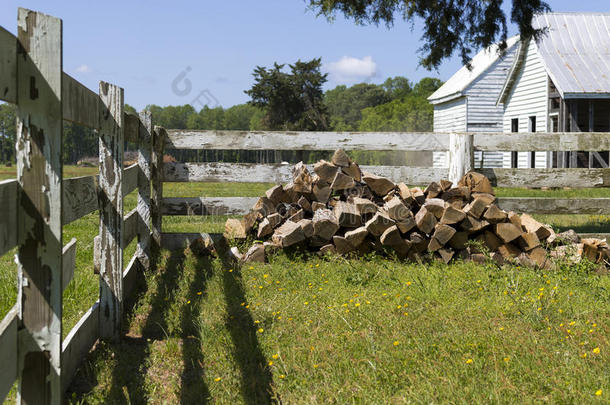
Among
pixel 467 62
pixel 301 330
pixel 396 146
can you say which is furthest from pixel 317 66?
pixel 301 330

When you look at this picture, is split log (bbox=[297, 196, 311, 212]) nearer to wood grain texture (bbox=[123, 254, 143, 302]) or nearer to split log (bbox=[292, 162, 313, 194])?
split log (bbox=[292, 162, 313, 194])

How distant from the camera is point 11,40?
208cm

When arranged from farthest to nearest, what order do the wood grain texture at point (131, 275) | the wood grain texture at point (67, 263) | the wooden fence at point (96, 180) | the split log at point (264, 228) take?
the split log at point (264, 228) < the wood grain texture at point (131, 275) < the wood grain texture at point (67, 263) < the wooden fence at point (96, 180)

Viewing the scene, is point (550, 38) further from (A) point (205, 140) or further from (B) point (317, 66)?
(B) point (317, 66)

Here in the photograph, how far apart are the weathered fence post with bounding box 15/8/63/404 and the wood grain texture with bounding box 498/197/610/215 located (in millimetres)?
6018

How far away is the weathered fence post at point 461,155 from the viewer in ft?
23.1

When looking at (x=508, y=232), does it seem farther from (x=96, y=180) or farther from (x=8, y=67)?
(x=8, y=67)

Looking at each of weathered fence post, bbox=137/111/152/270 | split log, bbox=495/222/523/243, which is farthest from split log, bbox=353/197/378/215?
weathered fence post, bbox=137/111/152/270

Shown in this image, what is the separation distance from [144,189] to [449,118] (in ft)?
83.1

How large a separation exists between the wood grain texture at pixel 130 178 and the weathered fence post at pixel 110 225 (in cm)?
81

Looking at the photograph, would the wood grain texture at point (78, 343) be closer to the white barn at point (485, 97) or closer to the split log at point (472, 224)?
the split log at point (472, 224)

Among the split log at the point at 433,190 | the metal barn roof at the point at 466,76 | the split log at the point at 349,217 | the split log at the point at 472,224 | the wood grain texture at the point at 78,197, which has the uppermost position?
the metal barn roof at the point at 466,76

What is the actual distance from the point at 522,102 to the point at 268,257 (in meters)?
18.7

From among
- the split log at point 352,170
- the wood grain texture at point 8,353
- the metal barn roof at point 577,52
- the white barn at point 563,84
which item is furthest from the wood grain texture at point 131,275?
the metal barn roof at point 577,52
